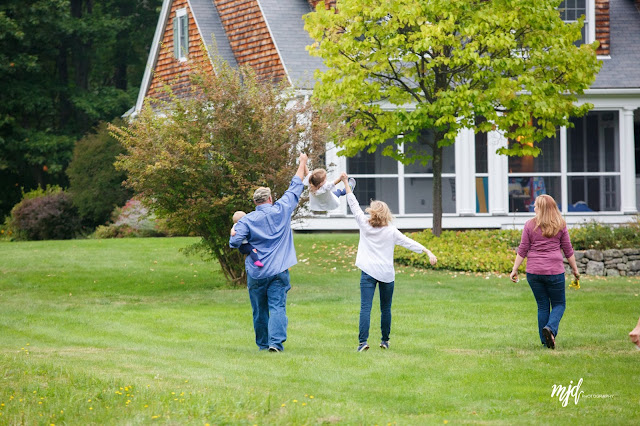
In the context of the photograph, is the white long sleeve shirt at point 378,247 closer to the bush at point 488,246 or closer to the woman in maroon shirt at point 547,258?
the woman in maroon shirt at point 547,258

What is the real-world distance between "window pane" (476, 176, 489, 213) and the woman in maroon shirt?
13976mm

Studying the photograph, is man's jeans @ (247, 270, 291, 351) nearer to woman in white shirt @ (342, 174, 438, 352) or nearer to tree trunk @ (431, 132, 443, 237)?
woman in white shirt @ (342, 174, 438, 352)

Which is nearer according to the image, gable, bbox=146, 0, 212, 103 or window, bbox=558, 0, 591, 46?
window, bbox=558, 0, 591, 46

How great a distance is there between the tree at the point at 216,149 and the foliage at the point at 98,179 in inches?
439

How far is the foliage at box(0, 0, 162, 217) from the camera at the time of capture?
30.7m

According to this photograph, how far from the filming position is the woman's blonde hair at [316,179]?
8.64 m

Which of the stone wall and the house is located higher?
the house

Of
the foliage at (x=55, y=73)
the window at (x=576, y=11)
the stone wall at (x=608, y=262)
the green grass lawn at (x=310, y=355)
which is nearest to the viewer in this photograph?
the green grass lawn at (x=310, y=355)

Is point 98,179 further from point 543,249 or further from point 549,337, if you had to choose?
point 549,337

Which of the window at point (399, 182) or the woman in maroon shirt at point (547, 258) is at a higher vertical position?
the window at point (399, 182)

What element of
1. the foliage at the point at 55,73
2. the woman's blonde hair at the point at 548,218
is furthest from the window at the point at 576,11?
the foliage at the point at 55,73

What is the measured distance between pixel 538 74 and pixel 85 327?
1064 centimetres

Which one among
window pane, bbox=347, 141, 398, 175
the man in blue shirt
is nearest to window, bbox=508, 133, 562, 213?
window pane, bbox=347, 141, 398, 175

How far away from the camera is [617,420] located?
6016 millimetres
